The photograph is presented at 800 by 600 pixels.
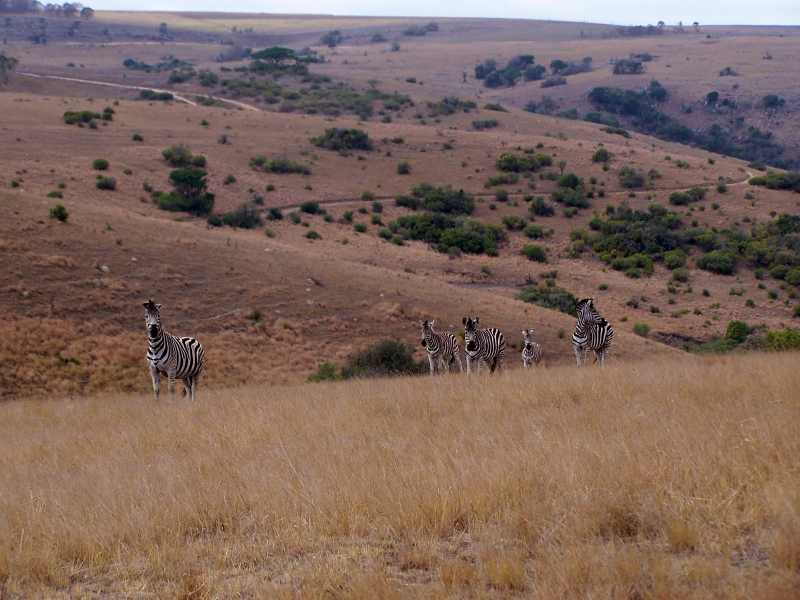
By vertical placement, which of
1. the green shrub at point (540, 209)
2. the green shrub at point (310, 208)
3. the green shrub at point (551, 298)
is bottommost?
the green shrub at point (551, 298)

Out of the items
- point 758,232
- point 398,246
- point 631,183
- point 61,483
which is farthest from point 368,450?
point 631,183

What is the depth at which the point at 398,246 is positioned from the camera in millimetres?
56688

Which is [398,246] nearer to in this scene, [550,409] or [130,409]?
[130,409]

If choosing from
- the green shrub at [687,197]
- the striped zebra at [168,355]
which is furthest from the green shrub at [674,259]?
the striped zebra at [168,355]

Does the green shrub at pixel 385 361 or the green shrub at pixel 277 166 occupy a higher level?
the green shrub at pixel 277 166

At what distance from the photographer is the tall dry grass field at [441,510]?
6906 millimetres

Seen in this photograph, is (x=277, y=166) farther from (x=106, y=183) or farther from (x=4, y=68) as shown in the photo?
(x=4, y=68)

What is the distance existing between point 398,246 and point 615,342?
23505 millimetres

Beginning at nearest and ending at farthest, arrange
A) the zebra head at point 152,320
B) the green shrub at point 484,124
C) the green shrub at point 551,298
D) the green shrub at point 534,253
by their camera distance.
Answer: the zebra head at point 152,320
the green shrub at point 551,298
the green shrub at point 534,253
the green shrub at point 484,124

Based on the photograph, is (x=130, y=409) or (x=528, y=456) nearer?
(x=528, y=456)

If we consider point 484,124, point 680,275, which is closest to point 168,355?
point 680,275

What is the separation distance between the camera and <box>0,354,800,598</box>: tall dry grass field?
6906 mm

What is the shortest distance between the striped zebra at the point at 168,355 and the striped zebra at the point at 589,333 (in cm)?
1006

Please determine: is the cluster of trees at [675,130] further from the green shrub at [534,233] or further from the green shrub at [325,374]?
the green shrub at [325,374]
